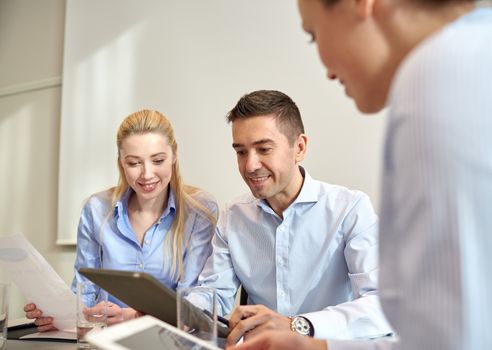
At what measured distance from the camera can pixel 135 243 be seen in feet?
6.17

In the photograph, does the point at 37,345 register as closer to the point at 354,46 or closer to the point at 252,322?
the point at 252,322

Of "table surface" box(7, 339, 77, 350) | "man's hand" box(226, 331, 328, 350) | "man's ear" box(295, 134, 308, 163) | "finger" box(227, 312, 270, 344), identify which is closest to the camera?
"man's hand" box(226, 331, 328, 350)

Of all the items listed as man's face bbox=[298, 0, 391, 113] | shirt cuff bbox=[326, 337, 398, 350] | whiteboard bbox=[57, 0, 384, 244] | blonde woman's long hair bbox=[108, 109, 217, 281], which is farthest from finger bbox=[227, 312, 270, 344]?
whiteboard bbox=[57, 0, 384, 244]

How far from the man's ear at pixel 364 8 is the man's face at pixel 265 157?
1022 millimetres

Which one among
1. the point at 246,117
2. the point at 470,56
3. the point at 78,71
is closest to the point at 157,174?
the point at 246,117

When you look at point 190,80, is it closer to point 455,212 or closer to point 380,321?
point 380,321

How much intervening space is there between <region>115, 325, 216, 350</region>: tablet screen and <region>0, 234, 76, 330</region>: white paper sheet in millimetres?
694

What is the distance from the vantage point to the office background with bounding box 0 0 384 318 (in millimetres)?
2215

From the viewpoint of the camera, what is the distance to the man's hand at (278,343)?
0.86 m

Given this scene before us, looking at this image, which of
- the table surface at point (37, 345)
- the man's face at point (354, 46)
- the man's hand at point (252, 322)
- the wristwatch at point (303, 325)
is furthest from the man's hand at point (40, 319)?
the man's face at point (354, 46)

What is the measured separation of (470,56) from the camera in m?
0.40

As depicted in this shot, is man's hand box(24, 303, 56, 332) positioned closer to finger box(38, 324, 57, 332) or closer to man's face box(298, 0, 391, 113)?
finger box(38, 324, 57, 332)

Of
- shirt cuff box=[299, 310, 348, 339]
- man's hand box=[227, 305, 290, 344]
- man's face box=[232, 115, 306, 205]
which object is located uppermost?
man's face box=[232, 115, 306, 205]

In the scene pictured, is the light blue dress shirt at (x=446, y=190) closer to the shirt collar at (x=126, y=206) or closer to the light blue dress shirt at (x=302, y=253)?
the light blue dress shirt at (x=302, y=253)
